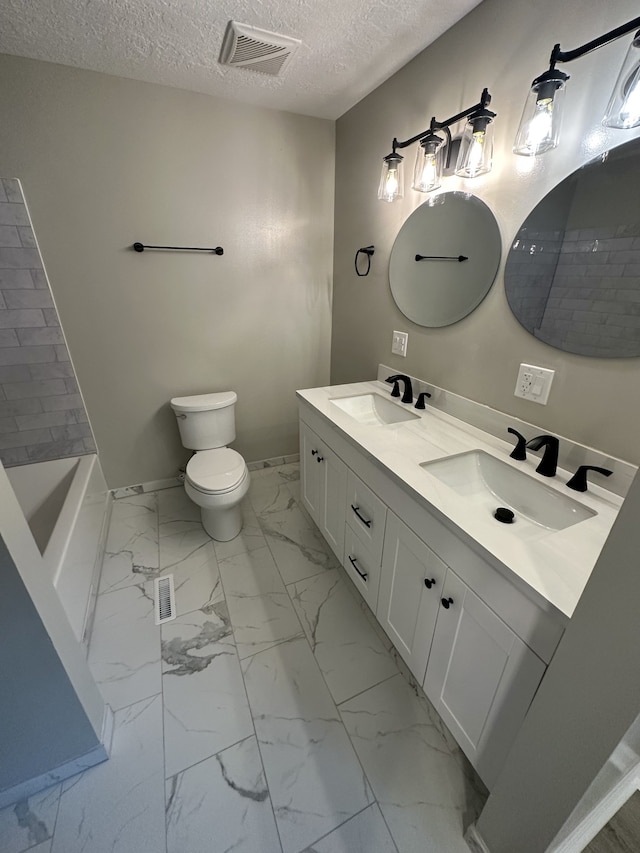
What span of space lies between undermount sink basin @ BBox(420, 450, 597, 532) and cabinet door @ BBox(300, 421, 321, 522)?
69 cm

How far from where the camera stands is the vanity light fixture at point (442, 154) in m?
1.14

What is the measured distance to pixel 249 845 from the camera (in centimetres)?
94

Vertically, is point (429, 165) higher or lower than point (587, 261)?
higher

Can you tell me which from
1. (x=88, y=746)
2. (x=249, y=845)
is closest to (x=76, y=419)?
(x=88, y=746)

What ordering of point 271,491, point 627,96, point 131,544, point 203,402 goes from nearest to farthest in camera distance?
point 627,96 → point 131,544 → point 203,402 → point 271,491

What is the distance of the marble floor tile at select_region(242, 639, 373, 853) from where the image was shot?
100cm

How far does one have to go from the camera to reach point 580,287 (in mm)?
1056

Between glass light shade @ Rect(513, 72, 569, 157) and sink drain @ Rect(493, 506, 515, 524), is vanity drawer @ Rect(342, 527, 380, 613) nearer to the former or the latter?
sink drain @ Rect(493, 506, 515, 524)

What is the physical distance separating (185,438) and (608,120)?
2232 millimetres

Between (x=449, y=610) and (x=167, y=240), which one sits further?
(x=167, y=240)

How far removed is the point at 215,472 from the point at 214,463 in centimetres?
10

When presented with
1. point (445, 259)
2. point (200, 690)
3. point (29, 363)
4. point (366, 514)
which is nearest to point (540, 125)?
point (445, 259)

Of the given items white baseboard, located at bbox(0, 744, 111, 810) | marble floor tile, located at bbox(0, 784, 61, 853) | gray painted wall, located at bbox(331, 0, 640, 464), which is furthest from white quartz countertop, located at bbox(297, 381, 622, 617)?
marble floor tile, located at bbox(0, 784, 61, 853)

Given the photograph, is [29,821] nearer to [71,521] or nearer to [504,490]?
[71,521]
